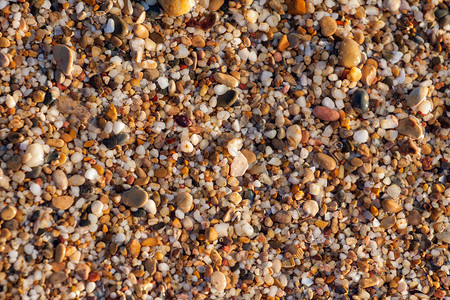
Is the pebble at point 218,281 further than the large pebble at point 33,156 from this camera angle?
Yes

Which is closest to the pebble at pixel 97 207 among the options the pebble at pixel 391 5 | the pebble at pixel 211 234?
the pebble at pixel 211 234

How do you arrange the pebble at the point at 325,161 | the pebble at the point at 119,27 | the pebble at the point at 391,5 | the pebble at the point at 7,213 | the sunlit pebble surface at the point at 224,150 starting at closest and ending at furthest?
the pebble at the point at 7,213 < the sunlit pebble surface at the point at 224,150 < the pebble at the point at 119,27 < the pebble at the point at 325,161 < the pebble at the point at 391,5

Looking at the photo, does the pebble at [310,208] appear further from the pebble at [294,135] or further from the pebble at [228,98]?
the pebble at [228,98]

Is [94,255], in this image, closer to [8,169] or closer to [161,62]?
[8,169]

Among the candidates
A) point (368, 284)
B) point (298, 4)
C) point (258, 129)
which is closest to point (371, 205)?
point (368, 284)

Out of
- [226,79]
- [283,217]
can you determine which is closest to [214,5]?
[226,79]
